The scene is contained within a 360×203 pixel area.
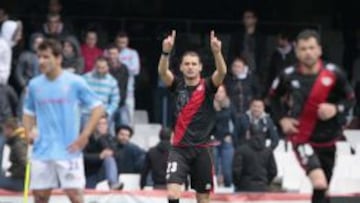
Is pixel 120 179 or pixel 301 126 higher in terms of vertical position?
pixel 301 126

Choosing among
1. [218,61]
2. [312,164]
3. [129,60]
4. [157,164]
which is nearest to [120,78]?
[129,60]

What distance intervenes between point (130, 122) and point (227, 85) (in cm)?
165

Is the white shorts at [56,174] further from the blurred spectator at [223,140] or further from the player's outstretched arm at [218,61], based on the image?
the blurred spectator at [223,140]

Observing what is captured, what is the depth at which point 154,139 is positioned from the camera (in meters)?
18.6

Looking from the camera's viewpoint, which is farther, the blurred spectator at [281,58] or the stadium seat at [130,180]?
the blurred spectator at [281,58]

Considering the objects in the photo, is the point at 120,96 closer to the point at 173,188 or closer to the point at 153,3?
the point at 153,3

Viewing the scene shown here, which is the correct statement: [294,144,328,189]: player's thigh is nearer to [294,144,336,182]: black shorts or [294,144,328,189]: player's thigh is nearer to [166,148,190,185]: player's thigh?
[294,144,336,182]: black shorts

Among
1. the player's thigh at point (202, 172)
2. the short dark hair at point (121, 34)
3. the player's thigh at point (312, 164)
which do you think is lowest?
the player's thigh at point (202, 172)

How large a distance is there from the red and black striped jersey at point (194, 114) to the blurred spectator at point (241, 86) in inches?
235

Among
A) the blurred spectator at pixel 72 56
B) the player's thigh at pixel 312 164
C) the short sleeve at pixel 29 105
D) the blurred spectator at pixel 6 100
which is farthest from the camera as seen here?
the blurred spectator at pixel 72 56

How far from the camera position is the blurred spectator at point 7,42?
55.0ft

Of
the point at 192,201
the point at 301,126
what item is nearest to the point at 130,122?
the point at 192,201

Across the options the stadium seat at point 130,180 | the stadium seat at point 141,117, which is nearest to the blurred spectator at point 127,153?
the stadium seat at point 130,180

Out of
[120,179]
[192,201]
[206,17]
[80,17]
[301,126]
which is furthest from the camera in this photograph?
[206,17]
